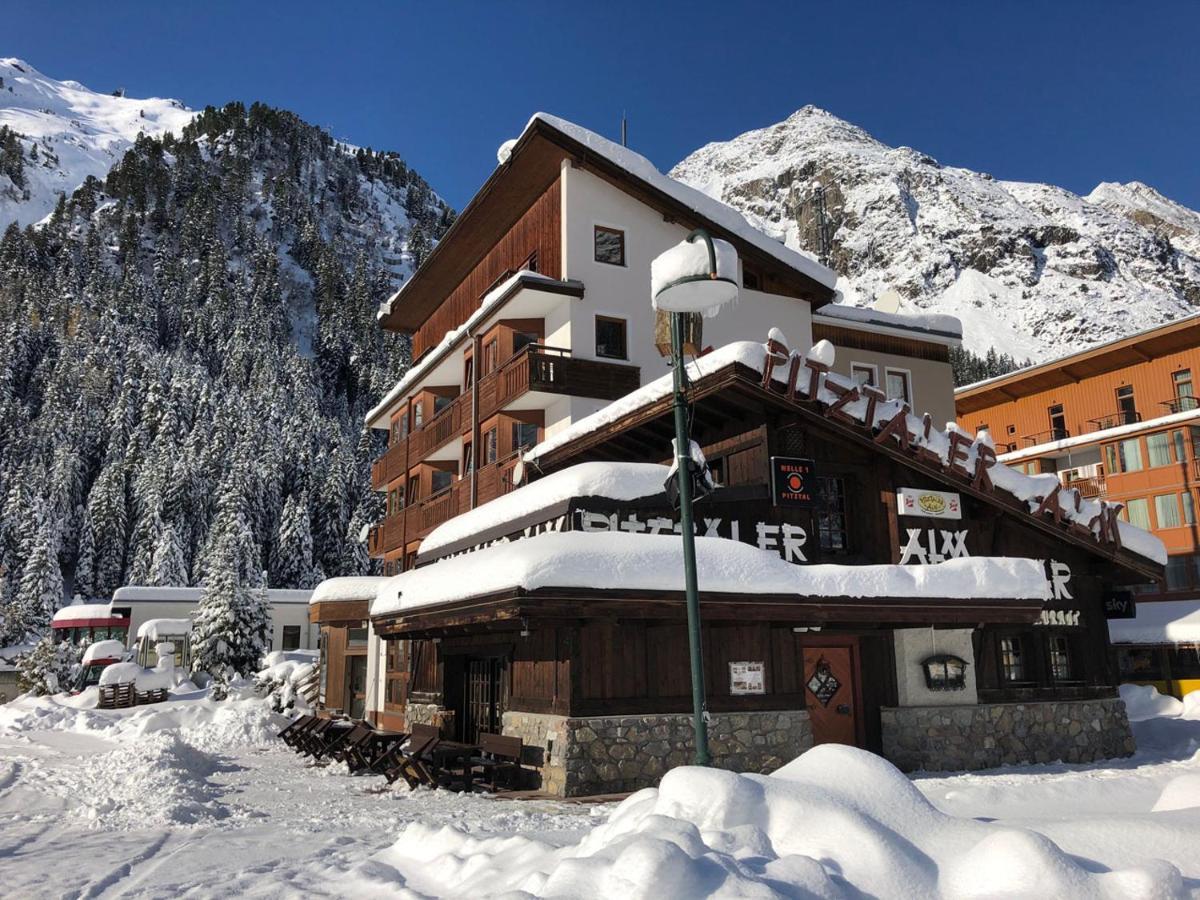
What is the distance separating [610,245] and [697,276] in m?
16.1

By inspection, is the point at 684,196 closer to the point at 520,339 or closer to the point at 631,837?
the point at 520,339

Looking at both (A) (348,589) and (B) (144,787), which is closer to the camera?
(B) (144,787)

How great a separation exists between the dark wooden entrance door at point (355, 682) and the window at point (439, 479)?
8.18 metres

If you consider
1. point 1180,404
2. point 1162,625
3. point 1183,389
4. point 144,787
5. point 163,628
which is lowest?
point 144,787

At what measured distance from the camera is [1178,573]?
39.1m

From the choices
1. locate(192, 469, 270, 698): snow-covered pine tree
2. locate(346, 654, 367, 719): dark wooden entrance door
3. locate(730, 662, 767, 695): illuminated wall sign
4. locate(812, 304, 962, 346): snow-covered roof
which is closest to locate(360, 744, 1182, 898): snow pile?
locate(730, 662, 767, 695): illuminated wall sign

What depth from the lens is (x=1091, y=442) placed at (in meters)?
43.2

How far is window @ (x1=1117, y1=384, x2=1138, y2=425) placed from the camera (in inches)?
1767

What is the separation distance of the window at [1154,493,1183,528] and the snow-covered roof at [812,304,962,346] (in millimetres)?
16447

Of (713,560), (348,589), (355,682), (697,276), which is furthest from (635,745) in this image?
(355,682)

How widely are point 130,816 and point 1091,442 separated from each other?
43.2m

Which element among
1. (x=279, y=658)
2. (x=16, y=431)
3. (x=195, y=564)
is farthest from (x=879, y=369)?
(x=16, y=431)

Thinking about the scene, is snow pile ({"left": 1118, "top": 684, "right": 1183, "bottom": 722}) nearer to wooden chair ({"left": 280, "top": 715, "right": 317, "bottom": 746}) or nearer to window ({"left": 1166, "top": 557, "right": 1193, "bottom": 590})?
window ({"left": 1166, "top": 557, "right": 1193, "bottom": 590})

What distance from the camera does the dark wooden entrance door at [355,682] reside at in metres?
26.1
